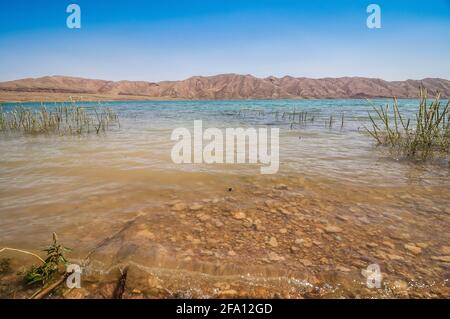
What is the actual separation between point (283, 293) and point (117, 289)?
1.31 m

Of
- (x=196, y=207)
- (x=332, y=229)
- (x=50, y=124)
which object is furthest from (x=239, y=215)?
(x=50, y=124)

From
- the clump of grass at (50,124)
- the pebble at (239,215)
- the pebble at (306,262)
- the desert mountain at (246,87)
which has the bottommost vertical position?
the pebble at (306,262)

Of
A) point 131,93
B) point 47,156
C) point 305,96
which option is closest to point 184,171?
point 47,156

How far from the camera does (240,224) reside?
3.07 metres

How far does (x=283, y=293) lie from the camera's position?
1977 mm

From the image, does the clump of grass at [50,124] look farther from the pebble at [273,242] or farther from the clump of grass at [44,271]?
the pebble at [273,242]

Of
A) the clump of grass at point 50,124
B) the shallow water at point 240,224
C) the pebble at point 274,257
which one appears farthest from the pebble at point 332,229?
the clump of grass at point 50,124

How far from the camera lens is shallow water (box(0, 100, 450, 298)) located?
2.12m

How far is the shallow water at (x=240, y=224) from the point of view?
6.94ft

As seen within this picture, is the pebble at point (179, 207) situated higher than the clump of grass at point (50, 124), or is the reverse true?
the clump of grass at point (50, 124)

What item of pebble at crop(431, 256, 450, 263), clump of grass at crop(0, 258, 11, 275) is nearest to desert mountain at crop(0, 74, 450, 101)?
clump of grass at crop(0, 258, 11, 275)

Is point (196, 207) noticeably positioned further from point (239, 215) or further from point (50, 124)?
point (50, 124)

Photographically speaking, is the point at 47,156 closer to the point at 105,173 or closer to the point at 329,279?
the point at 105,173

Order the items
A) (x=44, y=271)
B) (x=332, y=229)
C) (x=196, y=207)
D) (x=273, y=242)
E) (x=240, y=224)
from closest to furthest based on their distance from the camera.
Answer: (x=44, y=271)
(x=273, y=242)
(x=332, y=229)
(x=240, y=224)
(x=196, y=207)
